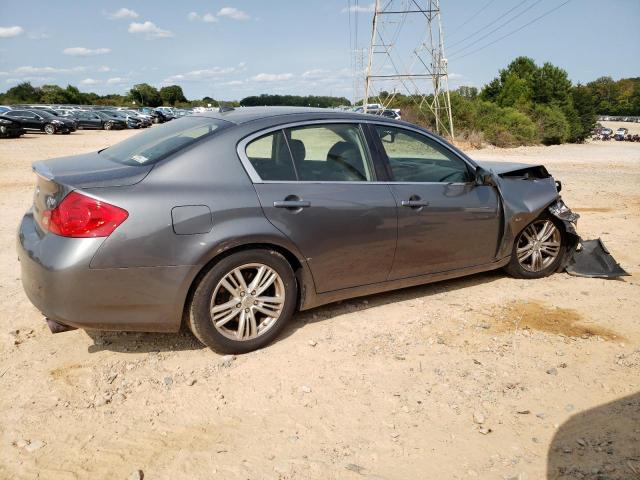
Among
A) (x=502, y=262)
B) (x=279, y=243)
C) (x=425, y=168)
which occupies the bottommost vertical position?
(x=502, y=262)

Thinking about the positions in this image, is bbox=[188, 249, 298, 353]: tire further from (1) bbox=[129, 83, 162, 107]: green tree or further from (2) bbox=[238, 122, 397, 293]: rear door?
(1) bbox=[129, 83, 162, 107]: green tree

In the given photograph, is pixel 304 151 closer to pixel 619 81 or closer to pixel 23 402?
pixel 23 402

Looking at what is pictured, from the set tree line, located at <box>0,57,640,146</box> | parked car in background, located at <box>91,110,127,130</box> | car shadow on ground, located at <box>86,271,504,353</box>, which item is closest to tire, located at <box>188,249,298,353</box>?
car shadow on ground, located at <box>86,271,504,353</box>

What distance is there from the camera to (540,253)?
523 centimetres

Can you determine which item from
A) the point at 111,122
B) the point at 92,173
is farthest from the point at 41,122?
the point at 92,173

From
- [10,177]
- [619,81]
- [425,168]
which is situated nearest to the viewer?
[425,168]

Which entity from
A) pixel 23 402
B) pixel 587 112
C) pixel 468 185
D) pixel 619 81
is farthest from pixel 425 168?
pixel 619 81

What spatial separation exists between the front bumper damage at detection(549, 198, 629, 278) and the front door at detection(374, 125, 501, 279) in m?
0.96

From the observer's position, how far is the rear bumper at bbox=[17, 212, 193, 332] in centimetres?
304

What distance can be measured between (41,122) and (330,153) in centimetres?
3480

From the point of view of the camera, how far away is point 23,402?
3035 millimetres

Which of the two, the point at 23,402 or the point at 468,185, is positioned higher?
the point at 468,185

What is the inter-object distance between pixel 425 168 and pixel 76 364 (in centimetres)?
314

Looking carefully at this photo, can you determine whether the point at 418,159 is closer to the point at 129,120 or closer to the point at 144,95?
the point at 129,120
